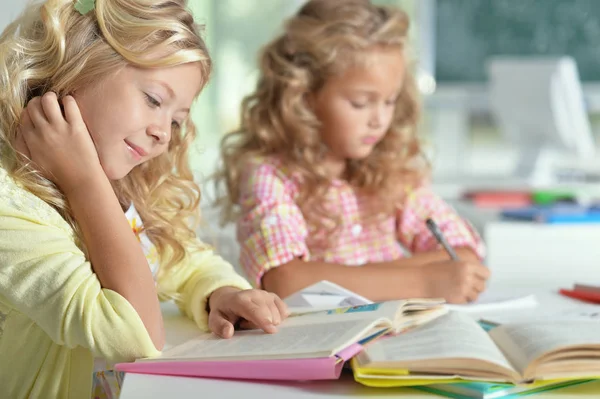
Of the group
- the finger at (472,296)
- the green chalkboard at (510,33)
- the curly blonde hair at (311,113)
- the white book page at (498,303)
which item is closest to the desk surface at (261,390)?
the white book page at (498,303)

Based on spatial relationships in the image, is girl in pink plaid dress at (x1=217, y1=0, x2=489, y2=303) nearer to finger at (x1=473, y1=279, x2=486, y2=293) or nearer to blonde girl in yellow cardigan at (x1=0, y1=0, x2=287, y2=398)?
finger at (x1=473, y1=279, x2=486, y2=293)

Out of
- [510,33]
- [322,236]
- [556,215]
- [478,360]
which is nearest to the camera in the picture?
[478,360]

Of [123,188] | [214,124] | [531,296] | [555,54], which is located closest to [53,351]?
[123,188]

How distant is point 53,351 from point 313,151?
0.80 m

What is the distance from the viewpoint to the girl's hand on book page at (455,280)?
1359mm

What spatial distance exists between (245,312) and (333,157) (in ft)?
2.54

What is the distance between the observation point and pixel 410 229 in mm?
1777

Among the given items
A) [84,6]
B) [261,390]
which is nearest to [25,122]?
[84,6]

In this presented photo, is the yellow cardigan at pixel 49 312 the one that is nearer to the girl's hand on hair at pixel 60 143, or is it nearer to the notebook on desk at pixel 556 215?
the girl's hand on hair at pixel 60 143

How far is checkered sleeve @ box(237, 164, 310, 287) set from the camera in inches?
60.1

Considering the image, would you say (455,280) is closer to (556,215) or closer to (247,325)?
(247,325)

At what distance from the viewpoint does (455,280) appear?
1.38 metres

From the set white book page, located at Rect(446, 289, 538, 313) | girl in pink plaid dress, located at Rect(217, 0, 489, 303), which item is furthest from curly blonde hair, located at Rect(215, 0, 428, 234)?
white book page, located at Rect(446, 289, 538, 313)

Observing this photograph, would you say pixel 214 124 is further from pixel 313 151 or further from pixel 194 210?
pixel 194 210
